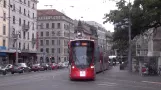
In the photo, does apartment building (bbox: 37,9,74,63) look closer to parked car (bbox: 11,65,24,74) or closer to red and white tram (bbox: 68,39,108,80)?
parked car (bbox: 11,65,24,74)

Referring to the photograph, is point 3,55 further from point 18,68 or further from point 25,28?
point 18,68

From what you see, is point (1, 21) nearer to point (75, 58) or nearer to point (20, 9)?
point (20, 9)

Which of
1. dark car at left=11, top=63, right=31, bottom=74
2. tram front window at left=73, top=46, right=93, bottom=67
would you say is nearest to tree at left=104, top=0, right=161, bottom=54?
tram front window at left=73, top=46, right=93, bottom=67

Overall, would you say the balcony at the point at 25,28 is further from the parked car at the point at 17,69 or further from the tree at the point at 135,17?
the parked car at the point at 17,69

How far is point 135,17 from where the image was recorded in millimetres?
38406

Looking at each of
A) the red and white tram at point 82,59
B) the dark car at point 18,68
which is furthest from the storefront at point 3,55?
the red and white tram at point 82,59

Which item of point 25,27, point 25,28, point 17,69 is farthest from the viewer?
point 25,27

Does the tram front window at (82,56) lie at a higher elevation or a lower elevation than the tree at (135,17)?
lower

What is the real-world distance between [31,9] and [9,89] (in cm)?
6274

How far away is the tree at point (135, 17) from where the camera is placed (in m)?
28.1

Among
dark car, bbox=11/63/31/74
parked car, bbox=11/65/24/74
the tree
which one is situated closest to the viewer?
the tree

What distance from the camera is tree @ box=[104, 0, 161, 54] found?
2810 cm

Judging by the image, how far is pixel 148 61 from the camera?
43719 millimetres

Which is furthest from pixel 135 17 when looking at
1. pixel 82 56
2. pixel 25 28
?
pixel 25 28
